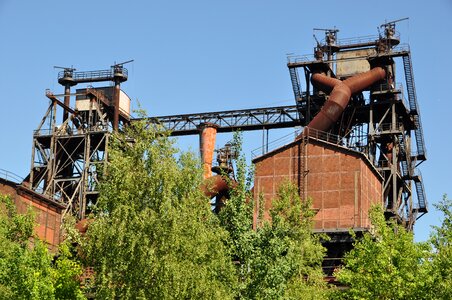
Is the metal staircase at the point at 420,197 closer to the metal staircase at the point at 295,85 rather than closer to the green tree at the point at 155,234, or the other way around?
the metal staircase at the point at 295,85

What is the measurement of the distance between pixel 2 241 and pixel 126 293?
9.78 meters

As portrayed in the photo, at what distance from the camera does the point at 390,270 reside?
1469 inches

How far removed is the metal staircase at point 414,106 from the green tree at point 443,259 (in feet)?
73.0

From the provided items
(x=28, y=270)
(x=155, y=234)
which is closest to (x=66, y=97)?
(x=28, y=270)

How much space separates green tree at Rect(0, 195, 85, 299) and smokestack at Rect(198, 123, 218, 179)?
854 inches

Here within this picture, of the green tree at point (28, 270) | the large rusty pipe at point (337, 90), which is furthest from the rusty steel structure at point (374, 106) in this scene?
the green tree at point (28, 270)

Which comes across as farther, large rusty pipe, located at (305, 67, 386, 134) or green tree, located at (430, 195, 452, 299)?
large rusty pipe, located at (305, 67, 386, 134)

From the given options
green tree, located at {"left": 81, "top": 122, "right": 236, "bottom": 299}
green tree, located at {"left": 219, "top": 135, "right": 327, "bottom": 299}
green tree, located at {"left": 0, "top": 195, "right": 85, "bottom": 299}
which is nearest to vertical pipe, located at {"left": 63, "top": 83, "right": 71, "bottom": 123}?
green tree, located at {"left": 0, "top": 195, "right": 85, "bottom": 299}

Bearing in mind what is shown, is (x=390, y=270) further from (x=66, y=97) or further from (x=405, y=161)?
(x=66, y=97)

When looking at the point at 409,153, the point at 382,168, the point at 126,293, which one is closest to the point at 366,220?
the point at 382,168

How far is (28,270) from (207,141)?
1041 inches

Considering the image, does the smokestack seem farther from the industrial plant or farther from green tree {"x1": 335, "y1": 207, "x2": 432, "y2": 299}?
green tree {"x1": 335, "y1": 207, "x2": 432, "y2": 299}

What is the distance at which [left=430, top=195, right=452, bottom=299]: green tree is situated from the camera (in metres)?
35.7

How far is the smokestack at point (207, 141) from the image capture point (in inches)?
2424
